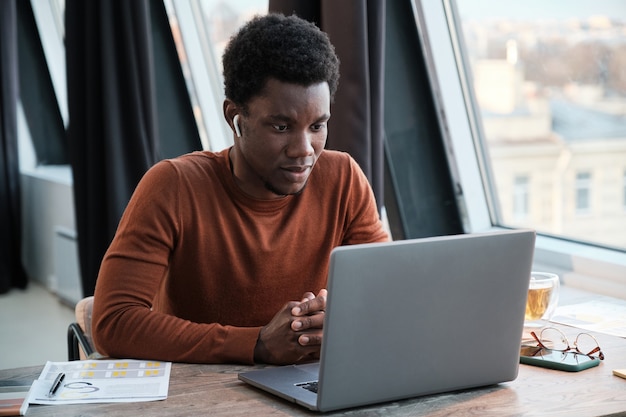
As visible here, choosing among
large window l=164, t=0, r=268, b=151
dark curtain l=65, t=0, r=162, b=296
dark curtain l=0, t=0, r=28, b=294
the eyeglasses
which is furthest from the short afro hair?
dark curtain l=0, t=0, r=28, b=294

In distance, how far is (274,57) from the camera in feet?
6.12

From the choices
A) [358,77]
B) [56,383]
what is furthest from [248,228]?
[358,77]

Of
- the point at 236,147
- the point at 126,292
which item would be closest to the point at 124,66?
the point at 236,147

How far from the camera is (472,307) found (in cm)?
148

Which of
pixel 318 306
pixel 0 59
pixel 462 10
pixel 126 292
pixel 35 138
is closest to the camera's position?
pixel 318 306

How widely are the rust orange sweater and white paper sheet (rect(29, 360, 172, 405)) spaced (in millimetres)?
72

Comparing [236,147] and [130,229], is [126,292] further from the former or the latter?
[236,147]

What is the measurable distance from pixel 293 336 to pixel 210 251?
1.29ft

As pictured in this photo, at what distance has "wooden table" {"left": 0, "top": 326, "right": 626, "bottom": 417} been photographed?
1423mm

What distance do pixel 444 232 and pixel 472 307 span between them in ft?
5.91

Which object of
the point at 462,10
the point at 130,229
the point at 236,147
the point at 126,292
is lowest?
the point at 126,292

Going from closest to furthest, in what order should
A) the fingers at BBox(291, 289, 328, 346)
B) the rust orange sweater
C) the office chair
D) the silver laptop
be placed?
the silver laptop
the fingers at BBox(291, 289, 328, 346)
the rust orange sweater
the office chair

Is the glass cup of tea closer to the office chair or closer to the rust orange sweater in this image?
the rust orange sweater

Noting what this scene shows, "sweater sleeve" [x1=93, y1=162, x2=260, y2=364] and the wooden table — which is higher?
"sweater sleeve" [x1=93, y1=162, x2=260, y2=364]
